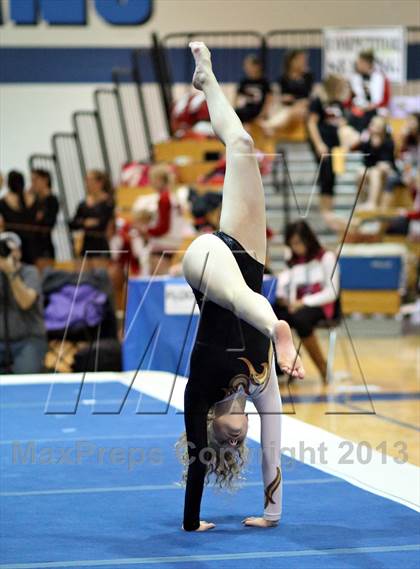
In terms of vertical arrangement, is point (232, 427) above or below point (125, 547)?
above

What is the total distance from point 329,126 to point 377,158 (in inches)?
25.9

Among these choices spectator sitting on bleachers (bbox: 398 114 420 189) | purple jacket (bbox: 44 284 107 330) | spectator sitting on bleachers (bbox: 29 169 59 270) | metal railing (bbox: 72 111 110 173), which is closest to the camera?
purple jacket (bbox: 44 284 107 330)

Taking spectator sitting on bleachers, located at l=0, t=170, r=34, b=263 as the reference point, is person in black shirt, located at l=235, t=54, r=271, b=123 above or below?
above

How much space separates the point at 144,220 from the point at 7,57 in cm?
583

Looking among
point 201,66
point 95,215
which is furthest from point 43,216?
point 201,66

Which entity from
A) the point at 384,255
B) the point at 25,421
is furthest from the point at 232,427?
the point at 384,255

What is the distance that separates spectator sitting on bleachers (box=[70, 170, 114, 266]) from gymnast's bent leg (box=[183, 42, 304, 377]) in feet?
17.9

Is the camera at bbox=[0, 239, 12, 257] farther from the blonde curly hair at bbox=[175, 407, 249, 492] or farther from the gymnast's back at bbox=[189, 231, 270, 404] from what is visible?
the gymnast's back at bbox=[189, 231, 270, 404]

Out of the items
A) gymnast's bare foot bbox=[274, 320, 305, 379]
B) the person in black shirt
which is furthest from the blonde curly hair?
the person in black shirt

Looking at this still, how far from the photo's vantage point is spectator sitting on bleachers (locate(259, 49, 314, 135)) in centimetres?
1157

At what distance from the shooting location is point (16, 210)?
386 inches

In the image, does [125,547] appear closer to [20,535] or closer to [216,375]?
[20,535]

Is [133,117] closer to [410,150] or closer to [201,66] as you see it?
[410,150]

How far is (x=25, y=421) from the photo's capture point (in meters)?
6.05
